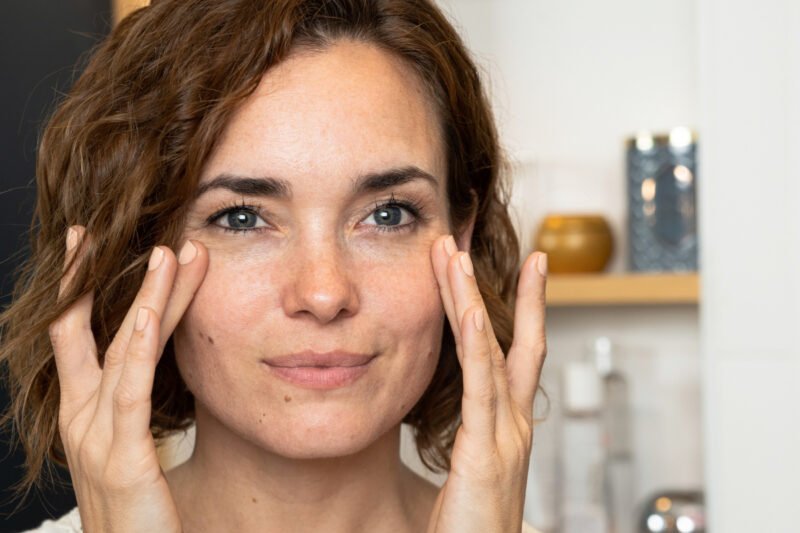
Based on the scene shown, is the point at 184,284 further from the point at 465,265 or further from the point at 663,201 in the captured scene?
the point at 663,201

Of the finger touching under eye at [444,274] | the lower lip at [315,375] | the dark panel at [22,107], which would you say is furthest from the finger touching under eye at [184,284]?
the dark panel at [22,107]

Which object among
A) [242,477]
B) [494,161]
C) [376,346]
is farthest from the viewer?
[494,161]

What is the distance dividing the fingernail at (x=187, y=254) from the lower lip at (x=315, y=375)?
129 mm

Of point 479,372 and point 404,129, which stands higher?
point 404,129

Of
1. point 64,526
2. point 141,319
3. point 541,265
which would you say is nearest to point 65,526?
point 64,526

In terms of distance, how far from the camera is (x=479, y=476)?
1108 mm

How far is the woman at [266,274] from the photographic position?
1066 millimetres

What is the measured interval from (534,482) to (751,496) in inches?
29.3

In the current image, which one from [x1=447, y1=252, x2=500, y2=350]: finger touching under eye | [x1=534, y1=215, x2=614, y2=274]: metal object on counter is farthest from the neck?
[x1=534, y1=215, x2=614, y2=274]: metal object on counter

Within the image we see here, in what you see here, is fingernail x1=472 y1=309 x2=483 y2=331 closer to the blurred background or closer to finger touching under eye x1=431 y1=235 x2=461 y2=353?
finger touching under eye x1=431 y1=235 x2=461 y2=353

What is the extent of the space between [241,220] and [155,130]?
0.13 m

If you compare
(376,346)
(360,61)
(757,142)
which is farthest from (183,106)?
(757,142)

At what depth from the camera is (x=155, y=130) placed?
113cm

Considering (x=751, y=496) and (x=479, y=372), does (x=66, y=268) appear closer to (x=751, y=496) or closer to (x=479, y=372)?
(x=479, y=372)
